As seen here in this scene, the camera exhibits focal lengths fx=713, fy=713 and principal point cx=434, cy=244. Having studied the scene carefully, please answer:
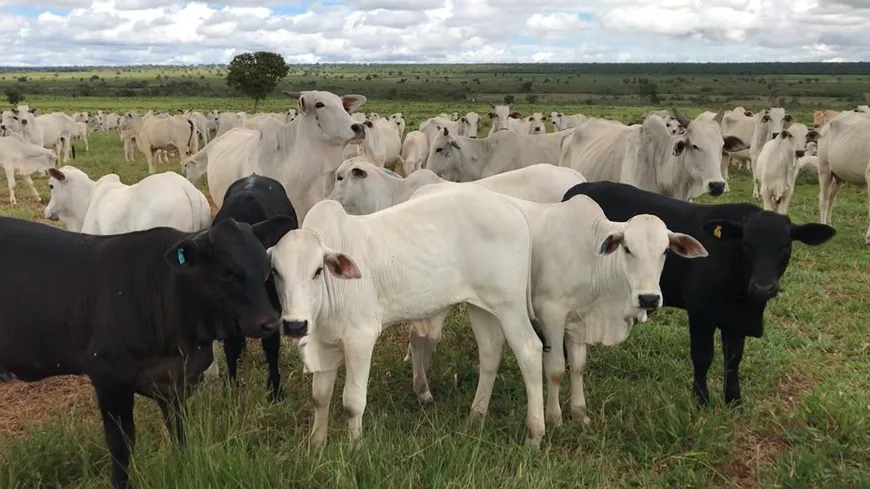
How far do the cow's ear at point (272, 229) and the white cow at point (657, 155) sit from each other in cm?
505

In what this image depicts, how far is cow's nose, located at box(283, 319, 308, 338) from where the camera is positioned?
3508mm

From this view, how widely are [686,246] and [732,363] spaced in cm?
105

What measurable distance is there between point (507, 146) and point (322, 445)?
314 inches

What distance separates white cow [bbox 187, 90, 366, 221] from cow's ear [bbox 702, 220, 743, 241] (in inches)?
150

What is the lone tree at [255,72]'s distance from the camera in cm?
4271

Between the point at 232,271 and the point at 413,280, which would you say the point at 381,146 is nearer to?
the point at 413,280

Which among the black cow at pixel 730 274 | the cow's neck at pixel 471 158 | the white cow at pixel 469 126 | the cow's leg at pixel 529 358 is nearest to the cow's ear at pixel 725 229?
the black cow at pixel 730 274

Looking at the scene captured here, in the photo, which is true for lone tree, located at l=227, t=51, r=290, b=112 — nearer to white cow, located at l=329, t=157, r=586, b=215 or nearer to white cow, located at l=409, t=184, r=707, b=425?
white cow, located at l=329, t=157, r=586, b=215

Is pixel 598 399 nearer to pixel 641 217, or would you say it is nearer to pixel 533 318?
pixel 533 318

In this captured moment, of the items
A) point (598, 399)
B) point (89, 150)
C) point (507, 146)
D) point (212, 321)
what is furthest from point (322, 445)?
point (89, 150)

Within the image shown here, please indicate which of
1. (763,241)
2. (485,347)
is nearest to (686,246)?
(763,241)

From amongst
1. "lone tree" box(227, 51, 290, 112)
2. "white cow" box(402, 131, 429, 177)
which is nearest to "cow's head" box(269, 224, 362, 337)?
"white cow" box(402, 131, 429, 177)

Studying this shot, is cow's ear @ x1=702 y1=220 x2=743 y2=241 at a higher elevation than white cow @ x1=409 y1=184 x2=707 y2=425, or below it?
higher

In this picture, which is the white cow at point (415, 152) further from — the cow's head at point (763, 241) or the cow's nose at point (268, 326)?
the cow's nose at point (268, 326)
